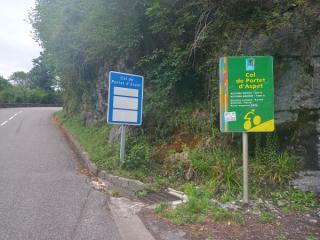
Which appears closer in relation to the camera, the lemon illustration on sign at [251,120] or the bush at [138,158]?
the lemon illustration on sign at [251,120]

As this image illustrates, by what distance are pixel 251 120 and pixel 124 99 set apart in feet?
11.8

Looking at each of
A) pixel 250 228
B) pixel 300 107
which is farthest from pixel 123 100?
pixel 250 228

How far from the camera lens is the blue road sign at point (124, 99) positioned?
8.58 metres

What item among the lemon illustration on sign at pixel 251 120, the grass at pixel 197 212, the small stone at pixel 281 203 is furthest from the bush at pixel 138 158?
the small stone at pixel 281 203

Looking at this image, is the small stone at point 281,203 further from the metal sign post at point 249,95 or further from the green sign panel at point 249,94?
the green sign panel at point 249,94

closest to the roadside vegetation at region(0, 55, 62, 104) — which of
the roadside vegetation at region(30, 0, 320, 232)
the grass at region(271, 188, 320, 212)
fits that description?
the roadside vegetation at region(30, 0, 320, 232)

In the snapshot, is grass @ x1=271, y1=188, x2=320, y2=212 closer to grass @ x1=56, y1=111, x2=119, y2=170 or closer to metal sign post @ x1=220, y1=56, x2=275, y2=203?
metal sign post @ x1=220, y1=56, x2=275, y2=203

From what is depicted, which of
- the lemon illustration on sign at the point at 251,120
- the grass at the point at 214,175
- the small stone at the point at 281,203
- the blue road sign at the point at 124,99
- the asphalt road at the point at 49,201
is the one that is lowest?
the asphalt road at the point at 49,201

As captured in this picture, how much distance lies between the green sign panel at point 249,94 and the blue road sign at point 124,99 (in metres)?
3.27

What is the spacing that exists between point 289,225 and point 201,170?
2218mm

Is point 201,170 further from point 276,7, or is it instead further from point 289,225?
point 276,7

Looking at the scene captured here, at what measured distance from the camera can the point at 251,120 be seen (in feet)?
20.0

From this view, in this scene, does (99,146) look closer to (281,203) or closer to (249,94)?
(249,94)

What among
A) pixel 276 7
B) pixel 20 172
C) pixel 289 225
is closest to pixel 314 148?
pixel 289 225
